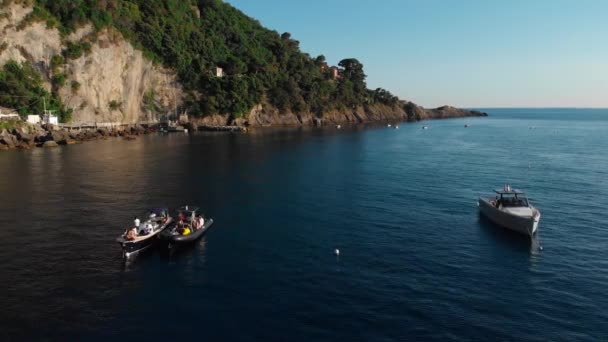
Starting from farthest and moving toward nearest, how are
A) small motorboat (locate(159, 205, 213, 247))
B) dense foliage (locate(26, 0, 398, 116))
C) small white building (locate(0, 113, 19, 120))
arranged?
dense foliage (locate(26, 0, 398, 116)) < small white building (locate(0, 113, 19, 120)) < small motorboat (locate(159, 205, 213, 247))

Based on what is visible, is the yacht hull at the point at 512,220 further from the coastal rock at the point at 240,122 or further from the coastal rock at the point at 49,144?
the coastal rock at the point at 240,122

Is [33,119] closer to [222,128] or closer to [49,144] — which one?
[49,144]

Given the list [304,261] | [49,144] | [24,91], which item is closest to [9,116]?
[24,91]

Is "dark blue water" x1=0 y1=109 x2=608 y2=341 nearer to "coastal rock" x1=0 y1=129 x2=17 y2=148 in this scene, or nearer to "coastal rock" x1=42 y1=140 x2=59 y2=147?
"coastal rock" x1=0 y1=129 x2=17 y2=148

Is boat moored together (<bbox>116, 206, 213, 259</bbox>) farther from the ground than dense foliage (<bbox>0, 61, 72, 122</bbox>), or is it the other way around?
dense foliage (<bbox>0, 61, 72, 122</bbox>)

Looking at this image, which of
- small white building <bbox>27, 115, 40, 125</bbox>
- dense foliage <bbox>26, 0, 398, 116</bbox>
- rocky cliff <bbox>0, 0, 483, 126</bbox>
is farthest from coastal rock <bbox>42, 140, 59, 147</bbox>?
dense foliage <bbox>26, 0, 398, 116</bbox>

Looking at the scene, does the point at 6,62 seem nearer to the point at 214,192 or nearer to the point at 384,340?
the point at 214,192

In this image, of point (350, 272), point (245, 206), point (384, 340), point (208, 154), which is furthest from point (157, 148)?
point (384, 340)
